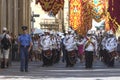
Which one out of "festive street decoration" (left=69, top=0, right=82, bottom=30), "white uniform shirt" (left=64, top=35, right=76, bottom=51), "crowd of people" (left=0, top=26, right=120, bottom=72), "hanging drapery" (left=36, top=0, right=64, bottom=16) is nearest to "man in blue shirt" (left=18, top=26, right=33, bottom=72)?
"crowd of people" (left=0, top=26, right=120, bottom=72)

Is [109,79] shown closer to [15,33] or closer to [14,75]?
[14,75]

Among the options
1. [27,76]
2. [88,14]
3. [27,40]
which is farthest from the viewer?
[88,14]

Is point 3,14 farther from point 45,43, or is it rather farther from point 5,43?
point 5,43

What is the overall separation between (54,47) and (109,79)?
11.0m

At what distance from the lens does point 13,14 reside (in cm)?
3859

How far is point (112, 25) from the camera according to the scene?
43500mm

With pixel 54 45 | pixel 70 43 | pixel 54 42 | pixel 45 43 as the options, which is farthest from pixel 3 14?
pixel 70 43

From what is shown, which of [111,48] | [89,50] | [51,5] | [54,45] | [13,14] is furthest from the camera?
[13,14]

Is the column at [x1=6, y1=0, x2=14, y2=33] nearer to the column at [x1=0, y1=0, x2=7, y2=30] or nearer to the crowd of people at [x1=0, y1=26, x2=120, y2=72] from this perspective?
the column at [x1=0, y1=0, x2=7, y2=30]

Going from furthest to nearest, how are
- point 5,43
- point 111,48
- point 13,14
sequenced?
point 13,14
point 111,48
point 5,43

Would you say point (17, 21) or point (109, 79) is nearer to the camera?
point (109, 79)

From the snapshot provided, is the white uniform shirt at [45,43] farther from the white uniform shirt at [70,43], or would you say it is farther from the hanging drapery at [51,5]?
the hanging drapery at [51,5]

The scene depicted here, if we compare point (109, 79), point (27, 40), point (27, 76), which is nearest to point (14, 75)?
point (27, 76)

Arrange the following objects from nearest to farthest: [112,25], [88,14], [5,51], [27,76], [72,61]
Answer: [27,76] → [5,51] → [72,61] → [112,25] → [88,14]
